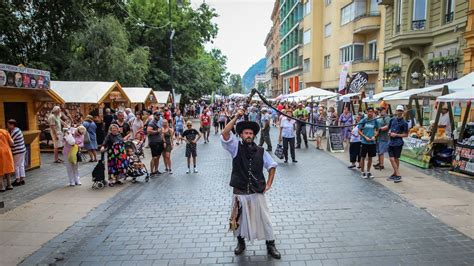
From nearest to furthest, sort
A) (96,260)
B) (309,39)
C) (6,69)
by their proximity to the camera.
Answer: (96,260) → (6,69) → (309,39)

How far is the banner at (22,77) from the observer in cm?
906

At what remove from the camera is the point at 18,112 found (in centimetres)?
1127

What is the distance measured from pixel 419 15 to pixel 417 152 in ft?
36.1

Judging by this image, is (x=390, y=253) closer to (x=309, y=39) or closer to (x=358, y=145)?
(x=358, y=145)

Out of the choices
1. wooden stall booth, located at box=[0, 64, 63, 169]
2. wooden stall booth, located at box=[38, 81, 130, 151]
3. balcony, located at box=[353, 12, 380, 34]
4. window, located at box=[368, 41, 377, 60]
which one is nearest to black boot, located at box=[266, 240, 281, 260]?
wooden stall booth, located at box=[0, 64, 63, 169]

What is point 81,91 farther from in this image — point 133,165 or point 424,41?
point 424,41

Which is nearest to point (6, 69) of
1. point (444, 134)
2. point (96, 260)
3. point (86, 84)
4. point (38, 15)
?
point (38, 15)

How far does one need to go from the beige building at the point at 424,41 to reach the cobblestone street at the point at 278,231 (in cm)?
1131

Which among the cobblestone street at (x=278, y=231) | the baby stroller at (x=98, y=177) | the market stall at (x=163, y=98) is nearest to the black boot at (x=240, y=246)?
the cobblestone street at (x=278, y=231)

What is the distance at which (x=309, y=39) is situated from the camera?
4019 cm

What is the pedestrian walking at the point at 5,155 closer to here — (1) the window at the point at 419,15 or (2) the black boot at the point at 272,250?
(2) the black boot at the point at 272,250

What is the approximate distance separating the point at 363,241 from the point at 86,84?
15580 mm

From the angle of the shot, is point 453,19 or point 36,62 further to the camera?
point 36,62

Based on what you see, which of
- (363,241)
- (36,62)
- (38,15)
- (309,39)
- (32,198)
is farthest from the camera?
(309,39)
